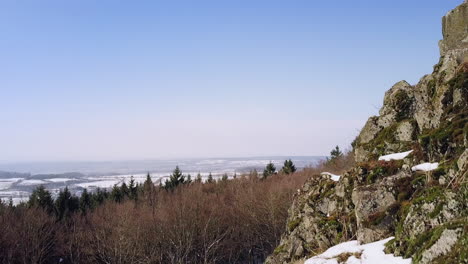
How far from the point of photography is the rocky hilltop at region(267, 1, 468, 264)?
9531mm

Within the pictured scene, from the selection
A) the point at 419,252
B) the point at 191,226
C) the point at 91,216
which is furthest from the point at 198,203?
the point at 419,252

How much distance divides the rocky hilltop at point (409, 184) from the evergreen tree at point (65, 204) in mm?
41458

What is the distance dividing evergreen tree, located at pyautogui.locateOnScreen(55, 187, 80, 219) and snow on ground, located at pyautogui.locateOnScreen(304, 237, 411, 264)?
47.3m

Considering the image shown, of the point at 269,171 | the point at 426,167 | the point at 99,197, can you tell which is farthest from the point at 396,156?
the point at 269,171

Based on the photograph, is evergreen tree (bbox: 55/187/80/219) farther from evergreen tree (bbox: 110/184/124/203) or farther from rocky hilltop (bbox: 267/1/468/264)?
rocky hilltop (bbox: 267/1/468/264)

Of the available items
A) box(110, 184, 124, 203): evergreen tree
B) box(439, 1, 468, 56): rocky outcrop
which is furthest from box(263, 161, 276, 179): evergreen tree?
box(439, 1, 468, 56): rocky outcrop

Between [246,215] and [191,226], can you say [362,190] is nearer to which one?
[191,226]

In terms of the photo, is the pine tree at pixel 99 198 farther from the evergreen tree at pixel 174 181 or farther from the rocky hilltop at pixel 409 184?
the rocky hilltop at pixel 409 184

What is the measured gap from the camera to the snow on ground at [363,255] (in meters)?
10.2

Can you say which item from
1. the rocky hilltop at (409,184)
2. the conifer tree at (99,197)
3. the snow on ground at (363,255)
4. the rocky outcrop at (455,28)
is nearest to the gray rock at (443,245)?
the rocky hilltop at (409,184)

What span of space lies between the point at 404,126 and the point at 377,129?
92.6 inches

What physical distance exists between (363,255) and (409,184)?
3.80 metres

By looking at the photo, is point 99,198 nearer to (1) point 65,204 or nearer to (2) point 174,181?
(1) point 65,204

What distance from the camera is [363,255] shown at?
11.2 metres
